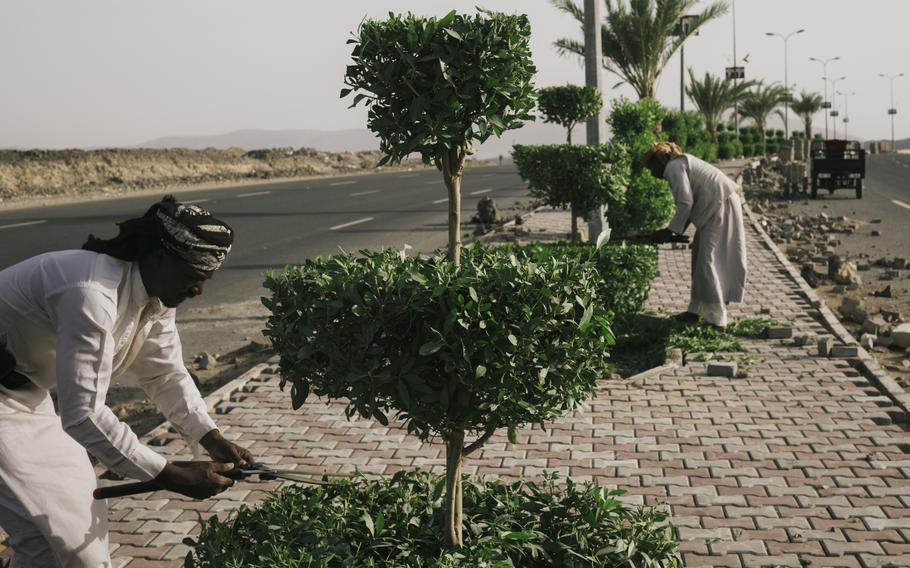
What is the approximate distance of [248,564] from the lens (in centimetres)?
321

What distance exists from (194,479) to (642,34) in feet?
97.1

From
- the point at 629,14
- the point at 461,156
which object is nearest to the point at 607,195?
the point at 461,156

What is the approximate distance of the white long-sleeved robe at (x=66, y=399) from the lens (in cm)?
292

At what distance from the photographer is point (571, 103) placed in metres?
13.0

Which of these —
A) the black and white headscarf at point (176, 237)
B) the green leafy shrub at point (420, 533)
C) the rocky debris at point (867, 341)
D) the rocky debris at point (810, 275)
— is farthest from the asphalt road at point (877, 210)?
the black and white headscarf at point (176, 237)

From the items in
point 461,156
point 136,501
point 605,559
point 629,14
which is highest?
point 629,14

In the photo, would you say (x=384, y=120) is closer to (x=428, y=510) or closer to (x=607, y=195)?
(x=428, y=510)

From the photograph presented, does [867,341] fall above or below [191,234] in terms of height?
below

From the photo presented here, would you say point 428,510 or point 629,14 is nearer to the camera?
point 428,510

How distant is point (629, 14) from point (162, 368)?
2936 cm

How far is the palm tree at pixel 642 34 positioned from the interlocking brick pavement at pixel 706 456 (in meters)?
23.3

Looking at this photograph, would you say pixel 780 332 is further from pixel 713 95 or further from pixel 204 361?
pixel 713 95

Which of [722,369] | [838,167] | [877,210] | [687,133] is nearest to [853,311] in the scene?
[722,369]

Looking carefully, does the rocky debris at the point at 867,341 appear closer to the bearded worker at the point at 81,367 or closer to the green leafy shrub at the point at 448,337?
the green leafy shrub at the point at 448,337
